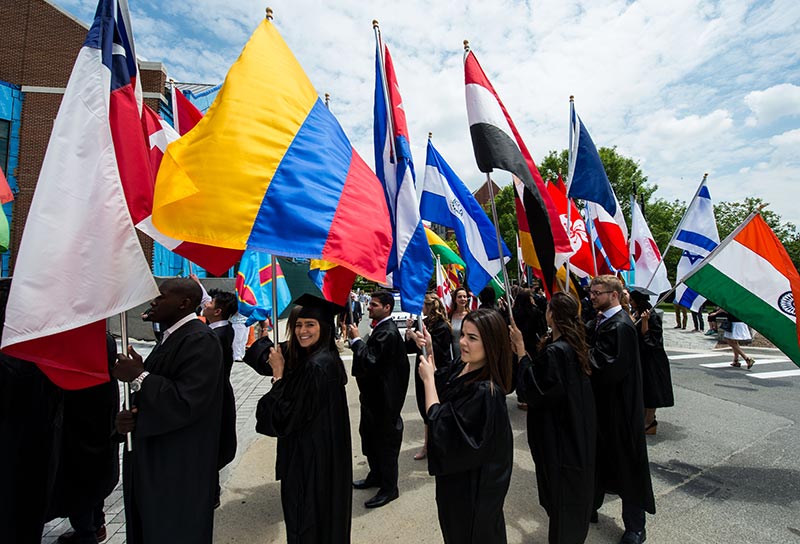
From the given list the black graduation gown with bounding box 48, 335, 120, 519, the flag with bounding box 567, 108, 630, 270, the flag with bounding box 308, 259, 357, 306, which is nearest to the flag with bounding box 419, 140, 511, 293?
the flag with bounding box 567, 108, 630, 270

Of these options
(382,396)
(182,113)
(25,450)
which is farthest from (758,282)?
(25,450)

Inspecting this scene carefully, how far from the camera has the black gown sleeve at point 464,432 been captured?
2.18 m

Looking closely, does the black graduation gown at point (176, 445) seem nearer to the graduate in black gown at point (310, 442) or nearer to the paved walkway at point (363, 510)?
the graduate in black gown at point (310, 442)

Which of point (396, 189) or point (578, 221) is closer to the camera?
point (396, 189)

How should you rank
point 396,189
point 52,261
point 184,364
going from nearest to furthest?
1. point 52,261
2. point 184,364
3. point 396,189

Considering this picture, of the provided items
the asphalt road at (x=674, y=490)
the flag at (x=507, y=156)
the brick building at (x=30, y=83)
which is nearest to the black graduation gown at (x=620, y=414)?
the asphalt road at (x=674, y=490)

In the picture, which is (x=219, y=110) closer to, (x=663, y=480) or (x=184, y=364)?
(x=184, y=364)

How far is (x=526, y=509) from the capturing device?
3.88m

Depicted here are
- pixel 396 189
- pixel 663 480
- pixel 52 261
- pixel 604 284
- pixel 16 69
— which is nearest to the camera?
pixel 52 261

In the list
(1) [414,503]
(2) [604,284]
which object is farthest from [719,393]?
(1) [414,503]

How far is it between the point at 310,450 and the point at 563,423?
1801mm

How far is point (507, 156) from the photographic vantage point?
10.7 ft

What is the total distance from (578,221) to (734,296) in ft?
6.48

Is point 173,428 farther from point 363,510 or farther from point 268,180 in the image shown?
point 363,510
